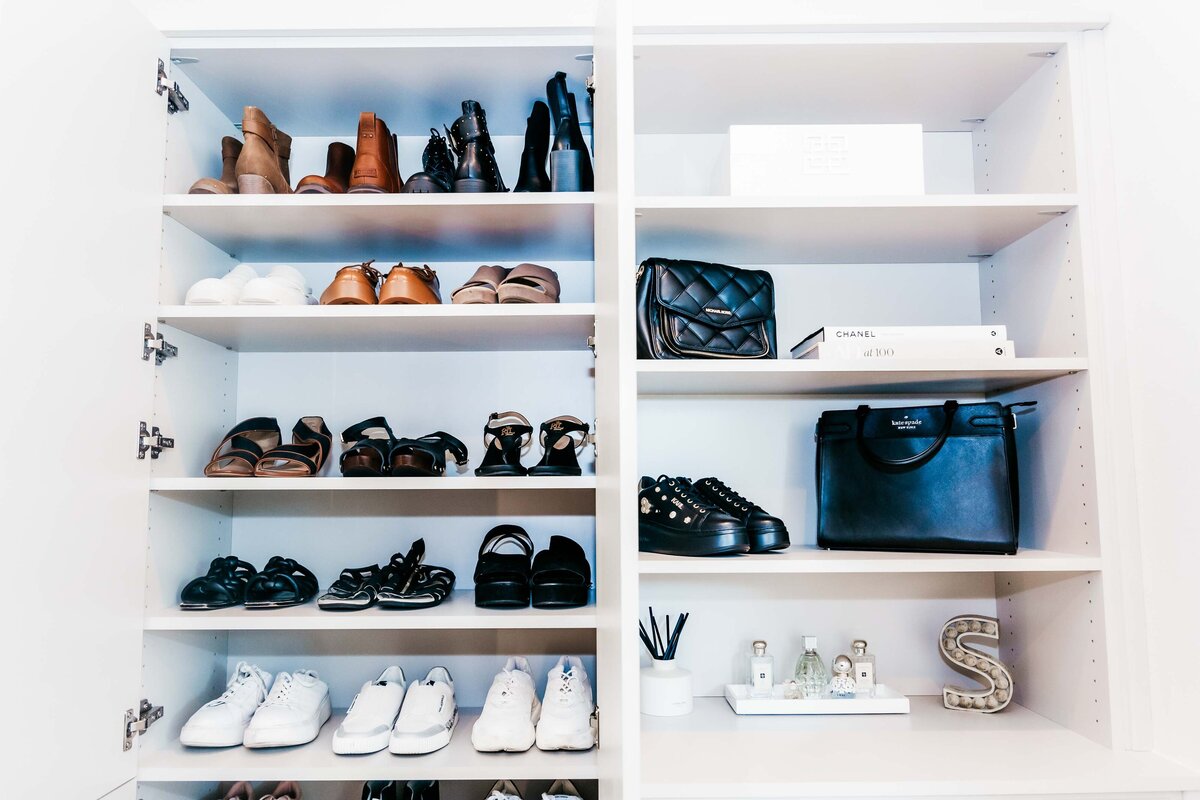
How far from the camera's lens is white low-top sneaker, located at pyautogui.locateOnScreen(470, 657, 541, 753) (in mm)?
1326

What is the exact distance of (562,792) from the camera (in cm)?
148

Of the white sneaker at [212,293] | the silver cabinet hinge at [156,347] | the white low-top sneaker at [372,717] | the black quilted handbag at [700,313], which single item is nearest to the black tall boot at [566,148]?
the black quilted handbag at [700,313]

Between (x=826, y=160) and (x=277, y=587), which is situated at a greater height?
(x=826, y=160)

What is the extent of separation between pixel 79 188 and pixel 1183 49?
1.71m

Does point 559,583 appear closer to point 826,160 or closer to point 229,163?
point 826,160

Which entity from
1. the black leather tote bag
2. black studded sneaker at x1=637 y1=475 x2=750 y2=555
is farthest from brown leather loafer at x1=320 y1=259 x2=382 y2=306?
the black leather tote bag

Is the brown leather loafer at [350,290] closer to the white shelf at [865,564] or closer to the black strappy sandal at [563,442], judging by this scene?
the black strappy sandal at [563,442]

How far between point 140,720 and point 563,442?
90 cm

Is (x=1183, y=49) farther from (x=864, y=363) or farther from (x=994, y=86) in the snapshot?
(x=864, y=363)

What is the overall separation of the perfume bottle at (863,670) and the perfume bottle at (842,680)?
2 centimetres

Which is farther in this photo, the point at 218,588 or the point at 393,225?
the point at 393,225

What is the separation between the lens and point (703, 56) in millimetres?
1367

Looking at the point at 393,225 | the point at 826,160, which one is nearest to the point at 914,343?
the point at 826,160

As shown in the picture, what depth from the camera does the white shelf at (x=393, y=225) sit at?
1401 mm
